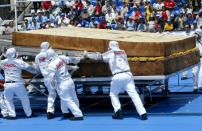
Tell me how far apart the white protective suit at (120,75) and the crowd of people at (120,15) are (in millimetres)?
10936

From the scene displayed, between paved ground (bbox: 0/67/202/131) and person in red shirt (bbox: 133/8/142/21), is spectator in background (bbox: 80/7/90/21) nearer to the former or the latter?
person in red shirt (bbox: 133/8/142/21)

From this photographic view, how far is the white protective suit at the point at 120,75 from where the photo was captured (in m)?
10.3

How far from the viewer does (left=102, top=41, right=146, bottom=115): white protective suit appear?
10.3m

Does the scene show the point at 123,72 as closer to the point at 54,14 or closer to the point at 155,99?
the point at 155,99

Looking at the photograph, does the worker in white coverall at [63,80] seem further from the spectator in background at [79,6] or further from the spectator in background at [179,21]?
the spectator in background at [79,6]

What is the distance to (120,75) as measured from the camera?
10.3 metres

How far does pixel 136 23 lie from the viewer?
76.2ft

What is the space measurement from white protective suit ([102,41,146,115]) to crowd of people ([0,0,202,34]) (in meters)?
10.9

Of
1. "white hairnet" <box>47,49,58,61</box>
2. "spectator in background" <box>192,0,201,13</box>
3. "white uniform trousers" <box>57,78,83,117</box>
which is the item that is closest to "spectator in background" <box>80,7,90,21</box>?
"spectator in background" <box>192,0,201,13</box>

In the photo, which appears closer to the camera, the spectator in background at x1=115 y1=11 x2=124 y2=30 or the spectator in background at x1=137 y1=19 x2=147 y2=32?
the spectator in background at x1=137 y1=19 x2=147 y2=32

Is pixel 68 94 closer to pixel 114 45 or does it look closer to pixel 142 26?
pixel 114 45

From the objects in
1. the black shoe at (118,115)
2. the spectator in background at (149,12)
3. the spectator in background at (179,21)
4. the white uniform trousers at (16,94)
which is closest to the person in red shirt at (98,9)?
the spectator in background at (149,12)

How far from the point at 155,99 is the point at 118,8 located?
12665 mm

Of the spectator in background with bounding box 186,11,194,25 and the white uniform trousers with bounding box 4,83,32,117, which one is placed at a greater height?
the spectator in background with bounding box 186,11,194,25
